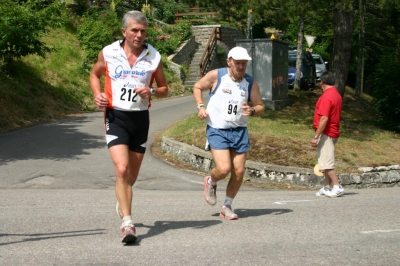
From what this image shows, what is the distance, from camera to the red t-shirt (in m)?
9.88

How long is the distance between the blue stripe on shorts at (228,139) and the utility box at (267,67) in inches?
442

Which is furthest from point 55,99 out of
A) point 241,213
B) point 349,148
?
point 241,213

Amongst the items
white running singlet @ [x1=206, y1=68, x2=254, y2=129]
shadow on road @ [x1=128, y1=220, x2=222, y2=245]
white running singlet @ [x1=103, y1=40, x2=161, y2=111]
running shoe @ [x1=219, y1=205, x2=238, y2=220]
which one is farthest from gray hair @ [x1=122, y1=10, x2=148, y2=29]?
running shoe @ [x1=219, y1=205, x2=238, y2=220]

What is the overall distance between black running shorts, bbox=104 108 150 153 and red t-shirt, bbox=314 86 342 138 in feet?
14.4

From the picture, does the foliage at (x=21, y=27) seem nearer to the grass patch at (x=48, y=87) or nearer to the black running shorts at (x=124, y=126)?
the grass patch at (x=48, y=87)

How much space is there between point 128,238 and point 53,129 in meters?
11.0

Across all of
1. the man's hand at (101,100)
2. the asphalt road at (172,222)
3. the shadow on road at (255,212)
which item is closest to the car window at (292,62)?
the asphalt road at (172,222)

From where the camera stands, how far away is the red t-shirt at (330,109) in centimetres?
988

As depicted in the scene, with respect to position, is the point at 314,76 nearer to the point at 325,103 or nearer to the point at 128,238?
the point at 325,103

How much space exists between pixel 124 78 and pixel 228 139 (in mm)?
1594

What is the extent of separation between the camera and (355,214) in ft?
26.0

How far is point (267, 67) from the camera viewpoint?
18.5m

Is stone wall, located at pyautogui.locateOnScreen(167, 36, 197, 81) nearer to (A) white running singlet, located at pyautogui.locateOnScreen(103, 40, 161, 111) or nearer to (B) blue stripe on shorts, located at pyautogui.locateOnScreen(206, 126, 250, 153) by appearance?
(B) blue stripe on shorts, located at pyautogui.locateOnScreen(206, 126, 250, 153)

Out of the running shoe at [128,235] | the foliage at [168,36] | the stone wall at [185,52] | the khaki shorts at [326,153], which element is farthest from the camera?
the foliage at [168,36]
